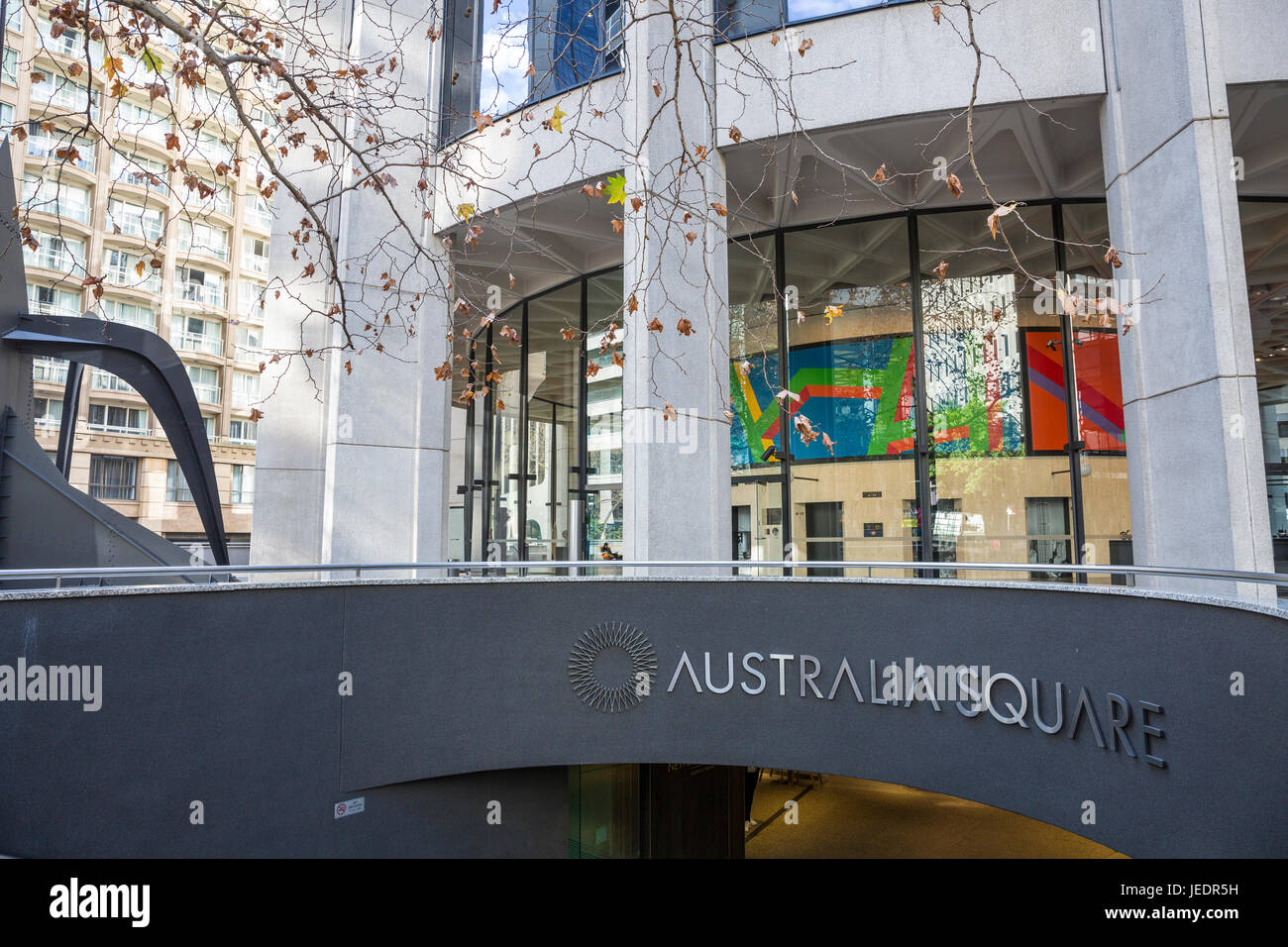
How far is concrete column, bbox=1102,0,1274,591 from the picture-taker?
6879 mm

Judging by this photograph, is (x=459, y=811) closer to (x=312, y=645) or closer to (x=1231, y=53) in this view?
(x=312, y=645)

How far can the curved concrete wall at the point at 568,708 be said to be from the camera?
516cm

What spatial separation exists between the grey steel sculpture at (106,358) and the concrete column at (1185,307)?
10.3 m

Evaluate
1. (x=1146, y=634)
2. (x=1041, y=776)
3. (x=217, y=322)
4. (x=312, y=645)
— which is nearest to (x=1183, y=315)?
(x=1146, y=634)

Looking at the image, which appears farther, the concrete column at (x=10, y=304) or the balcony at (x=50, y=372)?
the balcony at (x=50, y=372)

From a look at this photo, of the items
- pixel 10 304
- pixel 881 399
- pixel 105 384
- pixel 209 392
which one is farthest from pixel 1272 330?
pixel 209 392

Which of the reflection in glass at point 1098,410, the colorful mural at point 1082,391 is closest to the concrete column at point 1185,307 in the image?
the reflection in glass at point 1098,410

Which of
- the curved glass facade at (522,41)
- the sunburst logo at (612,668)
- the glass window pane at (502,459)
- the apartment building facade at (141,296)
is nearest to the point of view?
the sunburst logo at (612,668)

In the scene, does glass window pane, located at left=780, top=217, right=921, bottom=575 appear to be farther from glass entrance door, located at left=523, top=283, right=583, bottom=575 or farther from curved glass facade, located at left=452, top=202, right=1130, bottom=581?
glass entrance door, located at left=523, top=283, right=583, bottom=575

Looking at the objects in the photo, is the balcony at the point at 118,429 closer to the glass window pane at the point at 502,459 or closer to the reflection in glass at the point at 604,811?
the glass window pane at the point at 502,459

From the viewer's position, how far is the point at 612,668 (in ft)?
25.9

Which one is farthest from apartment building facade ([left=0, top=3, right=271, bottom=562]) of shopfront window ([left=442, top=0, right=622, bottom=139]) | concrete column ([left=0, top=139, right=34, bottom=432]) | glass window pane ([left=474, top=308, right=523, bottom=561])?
concrete column ([left=0, top=139, right=34, bottom=432])

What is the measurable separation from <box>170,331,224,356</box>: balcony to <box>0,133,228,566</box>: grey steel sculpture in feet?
106
